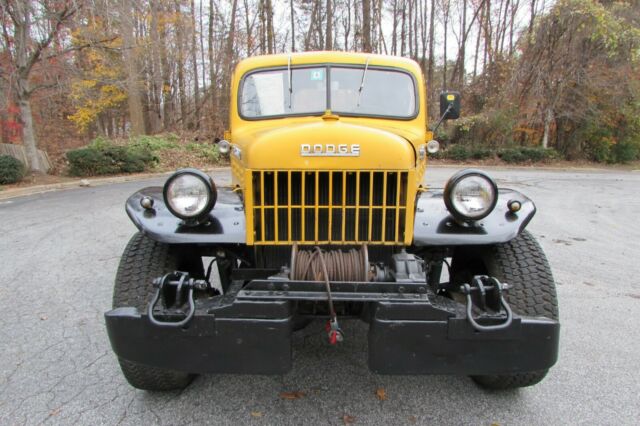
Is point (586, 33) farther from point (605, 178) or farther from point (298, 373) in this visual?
point (298, 373)

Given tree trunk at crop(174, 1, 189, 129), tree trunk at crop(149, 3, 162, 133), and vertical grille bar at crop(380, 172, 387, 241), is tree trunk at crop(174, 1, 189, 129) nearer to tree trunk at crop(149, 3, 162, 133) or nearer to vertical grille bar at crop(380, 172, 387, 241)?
tree trunk at crop(149, 3, 162, 133)

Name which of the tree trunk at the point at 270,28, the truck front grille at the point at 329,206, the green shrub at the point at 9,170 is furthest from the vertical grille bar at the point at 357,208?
the tree trunk at the point at 270,28

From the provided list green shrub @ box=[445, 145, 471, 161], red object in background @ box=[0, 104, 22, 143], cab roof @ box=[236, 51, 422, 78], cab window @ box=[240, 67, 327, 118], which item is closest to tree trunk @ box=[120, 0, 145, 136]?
red object in background @ box=[0, 104, 22, 143]

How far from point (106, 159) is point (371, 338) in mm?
13092

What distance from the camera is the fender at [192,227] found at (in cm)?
228

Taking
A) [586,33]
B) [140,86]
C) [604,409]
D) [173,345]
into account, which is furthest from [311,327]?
[586,33]

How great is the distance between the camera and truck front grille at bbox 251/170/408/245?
2.17m

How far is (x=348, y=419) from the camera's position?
2.25 meters

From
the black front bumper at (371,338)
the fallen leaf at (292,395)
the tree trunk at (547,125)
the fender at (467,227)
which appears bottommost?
the fallen leaf at (292,395)

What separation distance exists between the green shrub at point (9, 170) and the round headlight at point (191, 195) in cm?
1089

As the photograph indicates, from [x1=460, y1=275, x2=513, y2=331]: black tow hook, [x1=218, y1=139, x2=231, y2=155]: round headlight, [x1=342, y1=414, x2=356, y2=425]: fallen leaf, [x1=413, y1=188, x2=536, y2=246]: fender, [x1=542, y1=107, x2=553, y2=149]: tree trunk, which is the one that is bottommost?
[x1=342, y1=414, x2=356, y2=425]: fallen leaf

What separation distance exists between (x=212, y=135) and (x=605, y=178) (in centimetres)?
1517

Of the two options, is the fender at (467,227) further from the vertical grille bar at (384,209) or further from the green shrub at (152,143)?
the green shrub at (152,143)

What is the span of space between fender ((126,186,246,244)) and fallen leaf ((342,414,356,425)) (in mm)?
1040
